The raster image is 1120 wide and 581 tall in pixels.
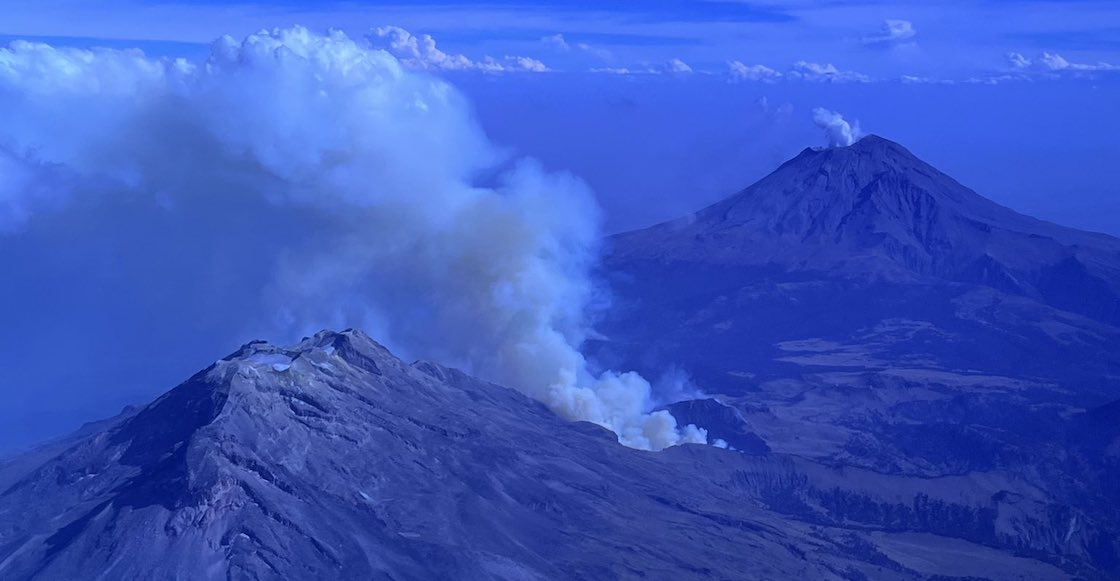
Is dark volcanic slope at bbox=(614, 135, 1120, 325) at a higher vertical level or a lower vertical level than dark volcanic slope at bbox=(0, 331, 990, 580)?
higher

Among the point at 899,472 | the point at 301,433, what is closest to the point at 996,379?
the point at 899,472

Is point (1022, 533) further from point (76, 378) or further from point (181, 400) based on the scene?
point (76, 378)

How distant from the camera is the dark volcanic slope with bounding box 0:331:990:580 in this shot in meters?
60.4

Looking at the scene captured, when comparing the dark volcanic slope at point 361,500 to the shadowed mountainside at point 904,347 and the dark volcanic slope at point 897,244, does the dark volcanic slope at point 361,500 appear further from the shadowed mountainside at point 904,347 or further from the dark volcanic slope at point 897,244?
the dark volcanic slope at point 897,244

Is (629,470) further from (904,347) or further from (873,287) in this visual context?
(873,287)

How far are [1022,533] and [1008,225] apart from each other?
119460 millimetres

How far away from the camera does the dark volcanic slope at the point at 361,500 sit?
60.4 meters

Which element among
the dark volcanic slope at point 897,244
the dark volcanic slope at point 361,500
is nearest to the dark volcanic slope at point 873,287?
the dark volcanic slope at point 897,244

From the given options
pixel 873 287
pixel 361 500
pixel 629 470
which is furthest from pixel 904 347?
pixel 361 500

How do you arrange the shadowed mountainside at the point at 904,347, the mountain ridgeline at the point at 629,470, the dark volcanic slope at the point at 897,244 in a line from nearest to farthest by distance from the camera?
the mountain ridgeline at the point at 629,470
the shadowed mountainside at the point at 904,347
the dark volcanic slope at the point at 897,244

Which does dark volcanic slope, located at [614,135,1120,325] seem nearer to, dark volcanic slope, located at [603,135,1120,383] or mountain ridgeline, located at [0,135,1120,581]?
dark volcanic slope, located at [603,135,1120,383]

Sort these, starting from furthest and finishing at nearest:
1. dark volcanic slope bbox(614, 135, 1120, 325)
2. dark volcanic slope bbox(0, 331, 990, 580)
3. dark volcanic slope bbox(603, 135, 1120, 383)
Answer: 1. dark volcanic slope bbox(614, 135, 1120, 325)
2. dark volcanic slope bbox(603, 135, 1120, 383)
3. dark volcanic slope bbox(0, 331, 990, 580)

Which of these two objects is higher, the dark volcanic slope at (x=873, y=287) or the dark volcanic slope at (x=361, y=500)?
the dark volcanic slope at (x=873, y=287)

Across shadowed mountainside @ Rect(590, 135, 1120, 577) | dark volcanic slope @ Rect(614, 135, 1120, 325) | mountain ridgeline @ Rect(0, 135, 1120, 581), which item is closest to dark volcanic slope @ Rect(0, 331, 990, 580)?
mountain ridgeline @ Rect(0, 135, 1120, 581)
